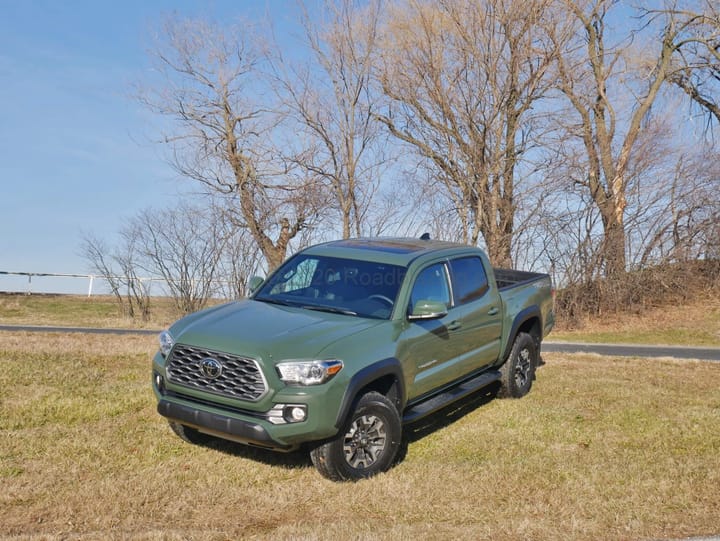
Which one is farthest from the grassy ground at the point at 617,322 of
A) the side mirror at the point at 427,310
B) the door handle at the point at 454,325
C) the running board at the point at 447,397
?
the side mirror at the point at 427,310

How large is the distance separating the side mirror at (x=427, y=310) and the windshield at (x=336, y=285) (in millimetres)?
233

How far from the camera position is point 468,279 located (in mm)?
7723

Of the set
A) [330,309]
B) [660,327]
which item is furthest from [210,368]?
[660,327]

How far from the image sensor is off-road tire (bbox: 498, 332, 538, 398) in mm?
8617

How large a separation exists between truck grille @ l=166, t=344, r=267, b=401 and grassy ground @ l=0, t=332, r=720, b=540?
774 mm

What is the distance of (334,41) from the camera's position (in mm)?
24625

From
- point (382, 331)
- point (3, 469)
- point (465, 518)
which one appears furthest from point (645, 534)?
point (3, 469)

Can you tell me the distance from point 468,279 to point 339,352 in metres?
2.56

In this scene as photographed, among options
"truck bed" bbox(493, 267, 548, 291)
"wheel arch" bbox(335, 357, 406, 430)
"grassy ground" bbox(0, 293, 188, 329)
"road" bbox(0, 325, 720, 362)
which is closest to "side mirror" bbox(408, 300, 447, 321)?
"wheel arch" bbox(335, 357, 406, 430)

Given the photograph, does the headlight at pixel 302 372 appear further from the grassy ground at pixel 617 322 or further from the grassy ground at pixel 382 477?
the grassy ground at pixel 617 322

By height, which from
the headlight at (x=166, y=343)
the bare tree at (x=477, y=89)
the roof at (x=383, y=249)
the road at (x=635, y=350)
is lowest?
the road at (x=635, y=350)

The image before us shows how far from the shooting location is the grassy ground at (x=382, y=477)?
16.5 ft

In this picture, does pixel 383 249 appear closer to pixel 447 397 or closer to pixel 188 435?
pixel 447 397

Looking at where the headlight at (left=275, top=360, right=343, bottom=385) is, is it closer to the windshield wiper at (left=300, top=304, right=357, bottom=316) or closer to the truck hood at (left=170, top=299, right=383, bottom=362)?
the truck hood at (left=170, top=299, right=383, bottom=362)
